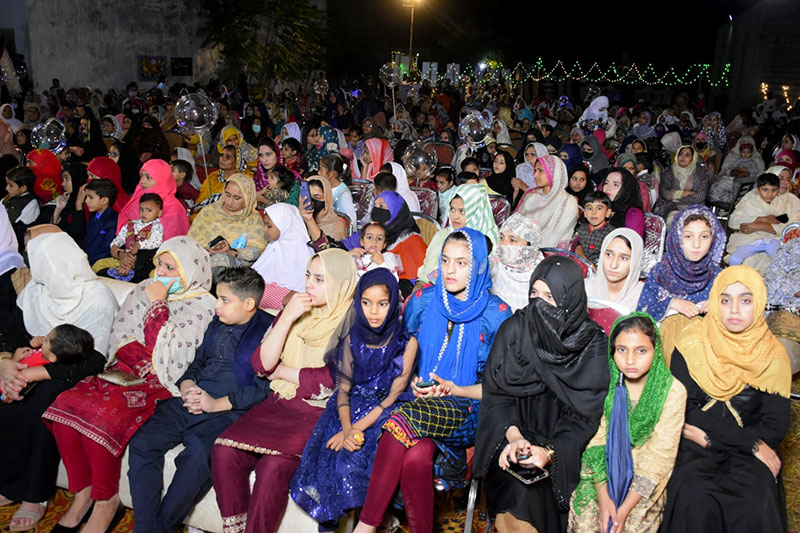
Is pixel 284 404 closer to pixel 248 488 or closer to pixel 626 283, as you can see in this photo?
pixel 248 488

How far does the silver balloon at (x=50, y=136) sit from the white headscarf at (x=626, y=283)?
249 inches

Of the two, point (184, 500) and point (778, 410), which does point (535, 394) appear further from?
point (184, 500)

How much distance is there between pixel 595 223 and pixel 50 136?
6016 mm

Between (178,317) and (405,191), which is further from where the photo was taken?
(405,191)

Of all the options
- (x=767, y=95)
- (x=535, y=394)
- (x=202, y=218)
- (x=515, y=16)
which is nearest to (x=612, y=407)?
(x=535, y=394)

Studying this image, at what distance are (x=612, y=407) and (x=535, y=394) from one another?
0.96ft

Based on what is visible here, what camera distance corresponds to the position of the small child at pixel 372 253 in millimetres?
4262

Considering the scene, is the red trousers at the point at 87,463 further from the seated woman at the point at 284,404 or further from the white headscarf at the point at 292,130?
the white headscarf at the point at 292,130

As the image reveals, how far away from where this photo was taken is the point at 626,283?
3.62m

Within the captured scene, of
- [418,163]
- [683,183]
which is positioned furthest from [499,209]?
[683,183]

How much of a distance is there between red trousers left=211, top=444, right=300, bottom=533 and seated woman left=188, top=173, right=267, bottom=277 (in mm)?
2258

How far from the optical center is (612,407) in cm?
256

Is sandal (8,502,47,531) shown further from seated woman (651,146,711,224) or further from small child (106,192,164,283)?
seated woman (651,146,711,224)

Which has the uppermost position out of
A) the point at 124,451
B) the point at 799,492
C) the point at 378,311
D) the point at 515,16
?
the point at 515,16
